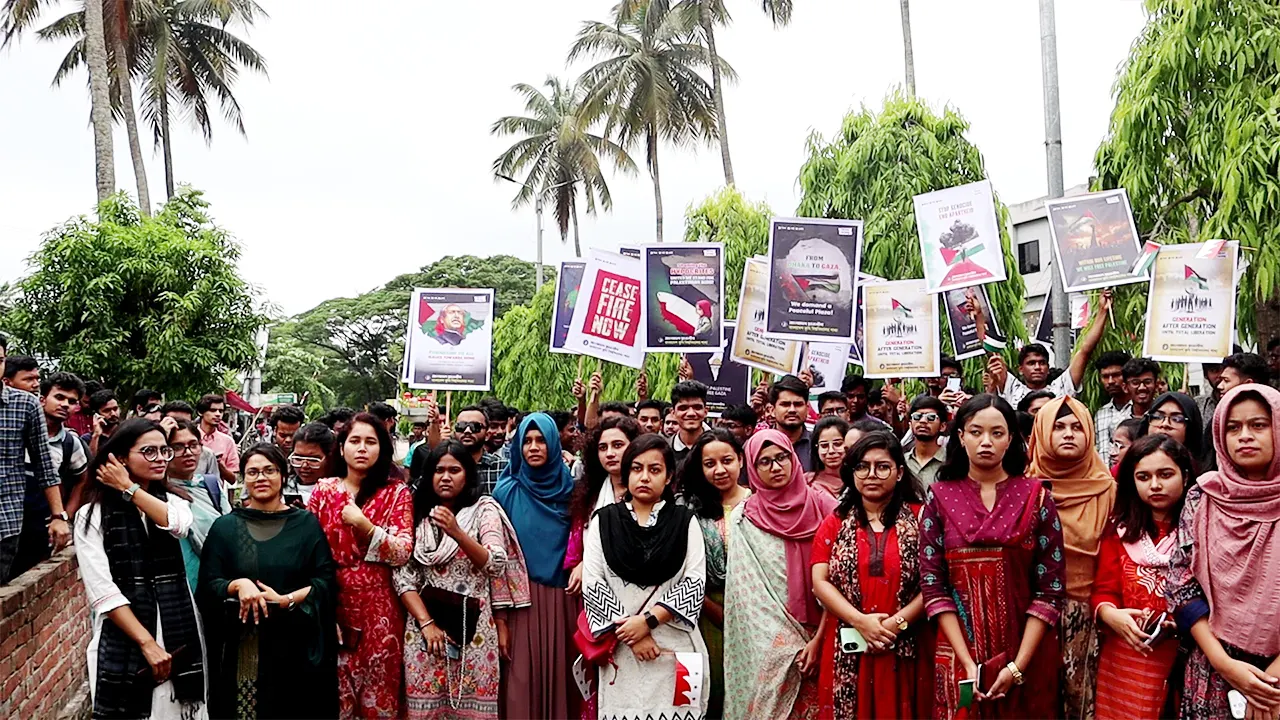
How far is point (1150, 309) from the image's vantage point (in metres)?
6.89

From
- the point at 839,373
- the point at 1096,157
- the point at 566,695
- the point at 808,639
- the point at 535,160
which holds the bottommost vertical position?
the point at 566,695

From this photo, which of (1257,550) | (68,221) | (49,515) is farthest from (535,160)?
(1257,550)

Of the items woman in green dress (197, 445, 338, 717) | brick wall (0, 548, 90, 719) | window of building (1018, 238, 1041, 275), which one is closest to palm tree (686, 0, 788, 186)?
window of building (1018, 238, 1041, 275)

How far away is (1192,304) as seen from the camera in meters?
6.79

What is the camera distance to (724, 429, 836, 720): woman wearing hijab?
4457mm

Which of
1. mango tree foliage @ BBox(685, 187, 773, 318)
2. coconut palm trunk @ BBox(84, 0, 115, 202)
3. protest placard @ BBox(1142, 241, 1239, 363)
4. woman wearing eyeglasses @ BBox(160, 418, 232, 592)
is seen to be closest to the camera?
woman wearing eyeglasses @ BBox(160, 418, 232, 592)

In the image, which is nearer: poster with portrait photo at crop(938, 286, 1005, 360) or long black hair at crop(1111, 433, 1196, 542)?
long black hair at crop(1111, 433, 1196, 542)

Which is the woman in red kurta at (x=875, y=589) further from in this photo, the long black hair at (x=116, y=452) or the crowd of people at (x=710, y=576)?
the long black hair at (x=116, y=452)

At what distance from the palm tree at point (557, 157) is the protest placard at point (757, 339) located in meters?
23.8

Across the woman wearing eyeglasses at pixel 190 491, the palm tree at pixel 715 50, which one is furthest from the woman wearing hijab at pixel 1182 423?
the palm tree at pixel 715 50

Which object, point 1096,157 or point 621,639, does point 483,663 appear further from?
point 1096,157

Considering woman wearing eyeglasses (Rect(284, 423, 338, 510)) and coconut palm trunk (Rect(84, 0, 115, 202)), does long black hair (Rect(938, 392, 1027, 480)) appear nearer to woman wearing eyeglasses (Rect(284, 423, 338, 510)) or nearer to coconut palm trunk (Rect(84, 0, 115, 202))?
woman wearing eyeglasses (Rect(284, 423, 338, 510))

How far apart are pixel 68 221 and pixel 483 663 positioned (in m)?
10.9

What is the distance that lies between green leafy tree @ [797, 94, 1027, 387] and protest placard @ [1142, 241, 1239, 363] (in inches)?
226
